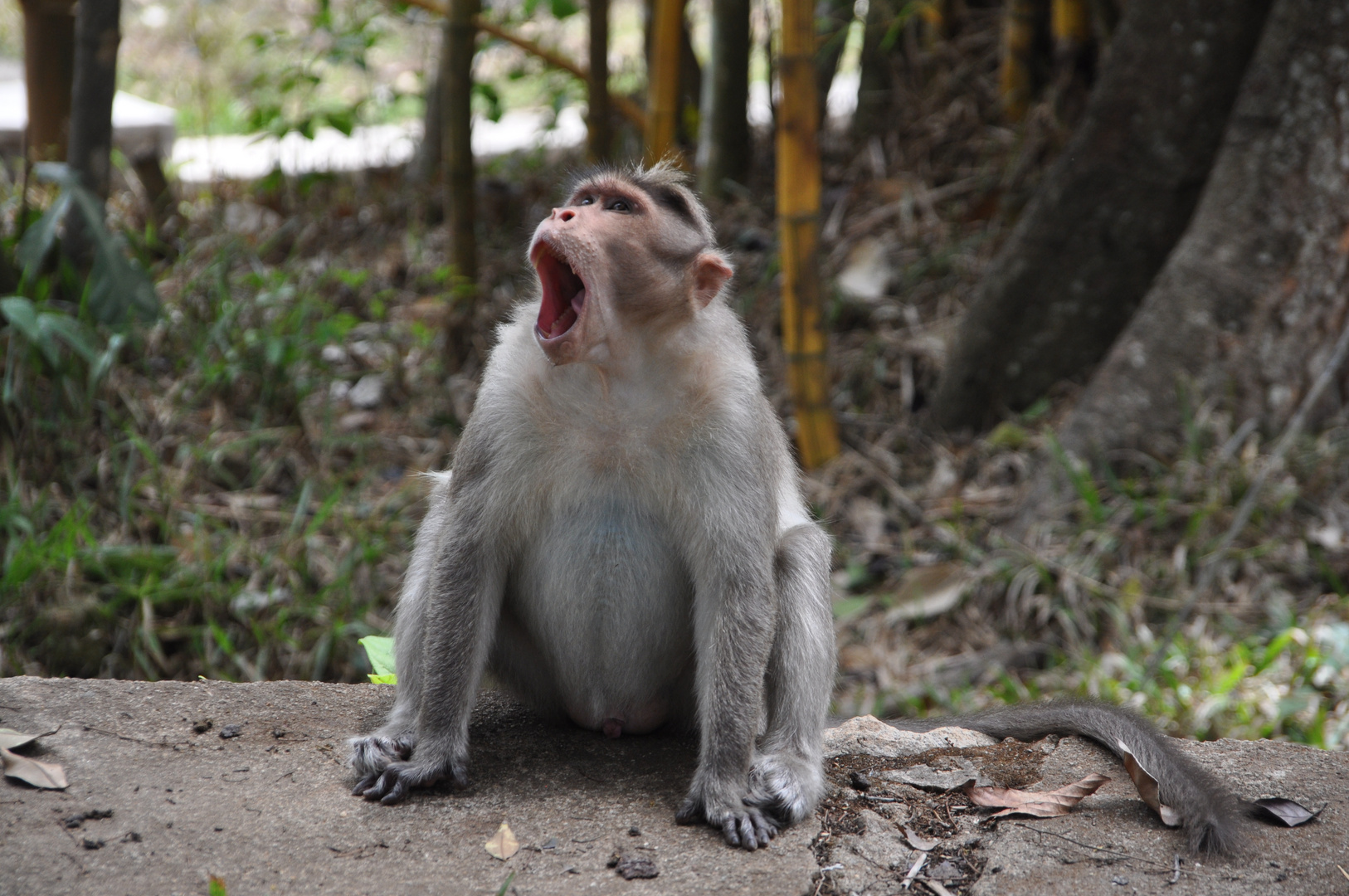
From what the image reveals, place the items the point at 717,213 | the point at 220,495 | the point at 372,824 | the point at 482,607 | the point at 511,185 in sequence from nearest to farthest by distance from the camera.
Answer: the point at 372,824 → the point at 482,607 → the point at 220,495 → the point at 717,213 → the point at 511,185

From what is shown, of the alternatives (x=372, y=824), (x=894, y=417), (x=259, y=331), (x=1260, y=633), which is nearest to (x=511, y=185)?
(x=259, y=331)

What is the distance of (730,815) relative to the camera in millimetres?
2955

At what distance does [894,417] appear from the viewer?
22.8ft

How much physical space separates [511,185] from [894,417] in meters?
3.53

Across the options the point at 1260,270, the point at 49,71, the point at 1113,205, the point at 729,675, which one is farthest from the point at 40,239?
the point at 1260,270

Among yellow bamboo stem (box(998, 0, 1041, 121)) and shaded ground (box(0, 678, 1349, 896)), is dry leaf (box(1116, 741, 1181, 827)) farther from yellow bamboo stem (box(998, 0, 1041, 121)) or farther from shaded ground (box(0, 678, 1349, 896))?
yellow bamboo stem (box(998, 0, 1041, 121))

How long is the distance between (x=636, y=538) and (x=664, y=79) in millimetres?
4911

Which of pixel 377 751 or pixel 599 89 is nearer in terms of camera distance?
pixel 377 751

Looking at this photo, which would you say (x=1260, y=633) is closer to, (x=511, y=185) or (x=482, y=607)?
(x=482, y=607)

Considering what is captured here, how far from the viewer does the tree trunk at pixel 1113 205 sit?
6086mm

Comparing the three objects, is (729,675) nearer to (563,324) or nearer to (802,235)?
(563,324)

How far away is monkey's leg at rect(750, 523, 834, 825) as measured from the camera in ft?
10.1

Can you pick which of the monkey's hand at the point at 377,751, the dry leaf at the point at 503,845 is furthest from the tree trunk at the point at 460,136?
the dry leaf at the point at 503,845

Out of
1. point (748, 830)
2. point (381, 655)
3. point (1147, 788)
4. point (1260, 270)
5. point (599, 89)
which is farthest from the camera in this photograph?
point (599, 89)
